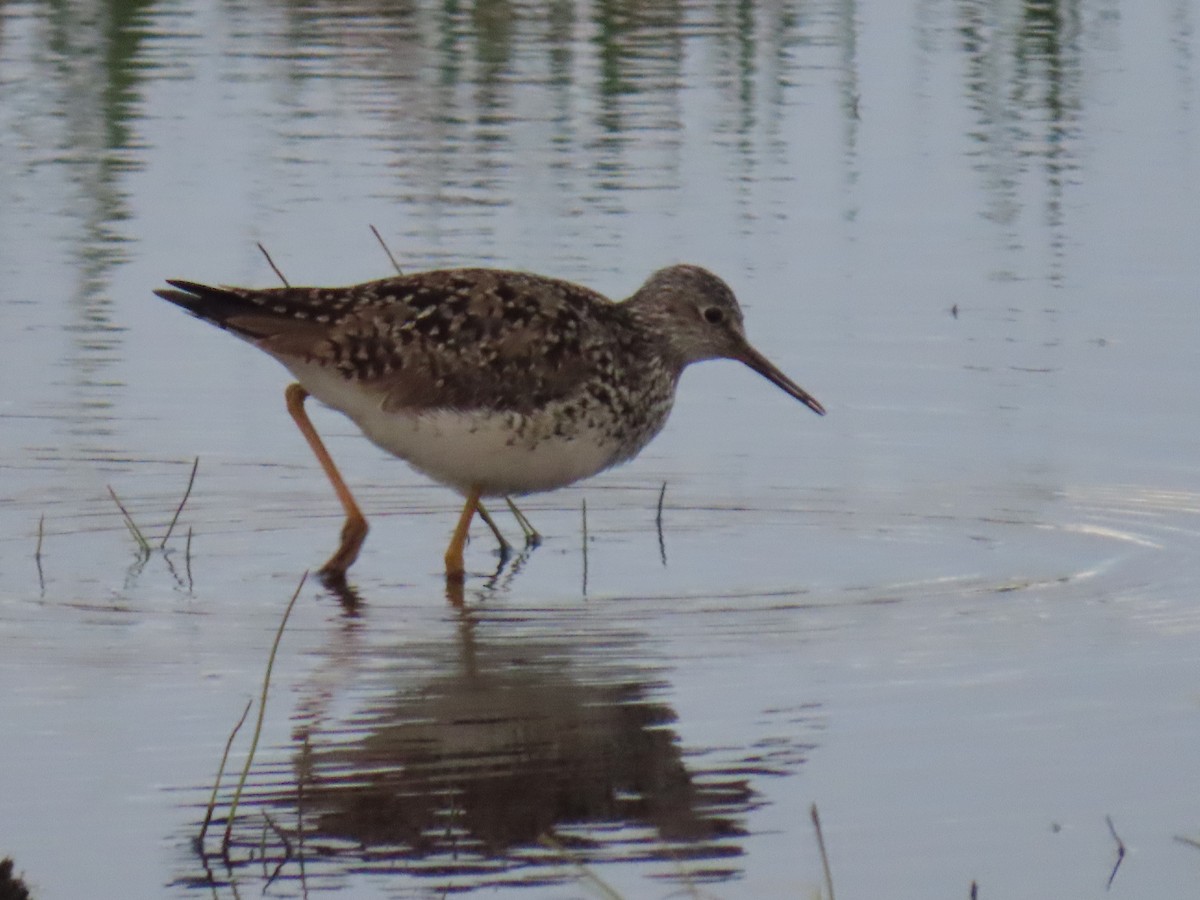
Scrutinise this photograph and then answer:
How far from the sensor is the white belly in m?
7.91

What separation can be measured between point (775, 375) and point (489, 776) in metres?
3.13

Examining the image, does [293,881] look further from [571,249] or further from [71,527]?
[571,249]

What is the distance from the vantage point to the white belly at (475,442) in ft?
26.0

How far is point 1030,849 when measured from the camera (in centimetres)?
547

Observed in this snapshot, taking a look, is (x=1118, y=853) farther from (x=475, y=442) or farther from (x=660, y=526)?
(x=660, y=526)

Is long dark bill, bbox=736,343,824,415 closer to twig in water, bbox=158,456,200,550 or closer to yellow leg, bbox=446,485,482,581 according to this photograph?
yellow leg, bbox=446,485,482,581

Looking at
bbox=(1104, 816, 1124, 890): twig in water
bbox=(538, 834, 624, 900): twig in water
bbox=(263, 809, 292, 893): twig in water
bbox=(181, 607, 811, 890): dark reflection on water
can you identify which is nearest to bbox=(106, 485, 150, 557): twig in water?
bbox=(181, 607, 811, 890): dark reflection on water

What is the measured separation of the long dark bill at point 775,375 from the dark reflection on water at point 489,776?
5.92 feet

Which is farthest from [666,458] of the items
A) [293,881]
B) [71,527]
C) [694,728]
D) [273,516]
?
[293,881]

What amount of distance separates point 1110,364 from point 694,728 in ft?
14.0

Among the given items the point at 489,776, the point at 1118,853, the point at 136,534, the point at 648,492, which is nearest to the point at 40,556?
the point at 136,534

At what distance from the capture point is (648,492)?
8852mm

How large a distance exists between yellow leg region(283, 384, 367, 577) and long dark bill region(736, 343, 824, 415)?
1458mm

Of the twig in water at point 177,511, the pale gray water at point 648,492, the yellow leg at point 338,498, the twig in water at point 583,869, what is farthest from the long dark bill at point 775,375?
the twig in water at point 583,869
